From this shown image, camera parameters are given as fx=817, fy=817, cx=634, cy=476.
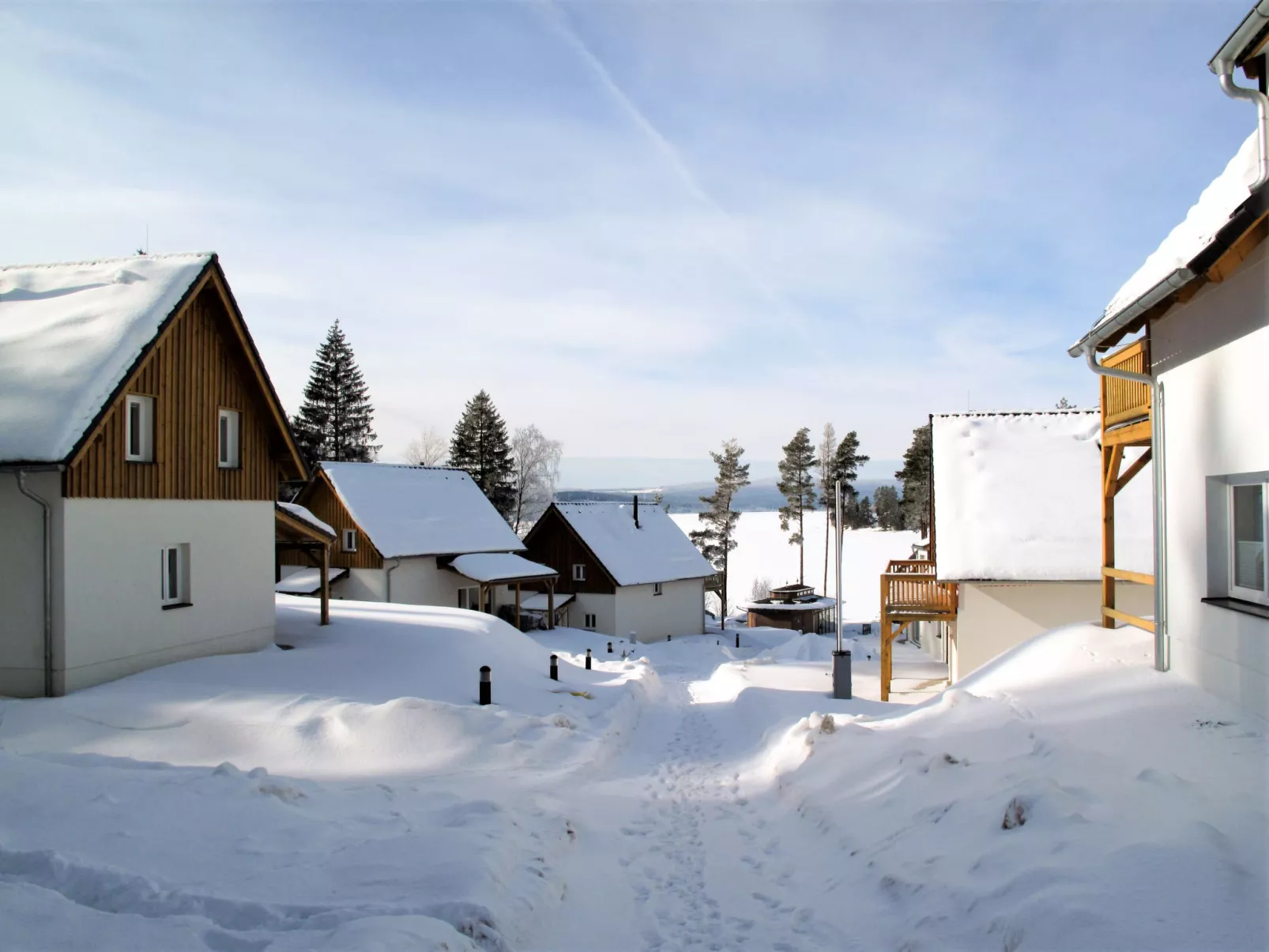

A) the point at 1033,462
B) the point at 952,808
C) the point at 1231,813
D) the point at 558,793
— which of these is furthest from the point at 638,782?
the point at 1033,462

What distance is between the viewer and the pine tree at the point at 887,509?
322 ft

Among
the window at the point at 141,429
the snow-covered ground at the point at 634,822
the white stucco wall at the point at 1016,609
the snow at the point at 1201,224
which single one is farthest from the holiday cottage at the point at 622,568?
the snow at the point at 1201,224

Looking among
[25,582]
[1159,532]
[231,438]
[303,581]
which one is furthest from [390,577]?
[1159,532]

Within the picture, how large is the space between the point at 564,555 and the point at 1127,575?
3101 centimetres

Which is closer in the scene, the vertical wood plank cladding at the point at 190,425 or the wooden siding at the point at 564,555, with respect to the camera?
the vertical wood plank cladding at the point at 190,425

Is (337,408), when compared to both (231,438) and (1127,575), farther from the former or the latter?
(1127,575)

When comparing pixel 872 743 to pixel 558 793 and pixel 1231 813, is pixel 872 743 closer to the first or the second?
pixel 558 793

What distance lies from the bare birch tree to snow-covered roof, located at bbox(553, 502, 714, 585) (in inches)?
680

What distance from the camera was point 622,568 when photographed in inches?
1523

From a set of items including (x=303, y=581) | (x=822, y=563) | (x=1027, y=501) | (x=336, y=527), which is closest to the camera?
(x=1027, y=501)

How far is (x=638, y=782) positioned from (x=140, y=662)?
841cm

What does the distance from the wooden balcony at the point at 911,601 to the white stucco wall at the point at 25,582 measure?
→ 16.2 meters

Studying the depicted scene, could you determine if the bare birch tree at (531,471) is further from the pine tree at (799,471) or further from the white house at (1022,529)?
the white house at (1022,529)

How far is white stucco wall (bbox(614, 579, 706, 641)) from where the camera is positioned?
3831 cm
